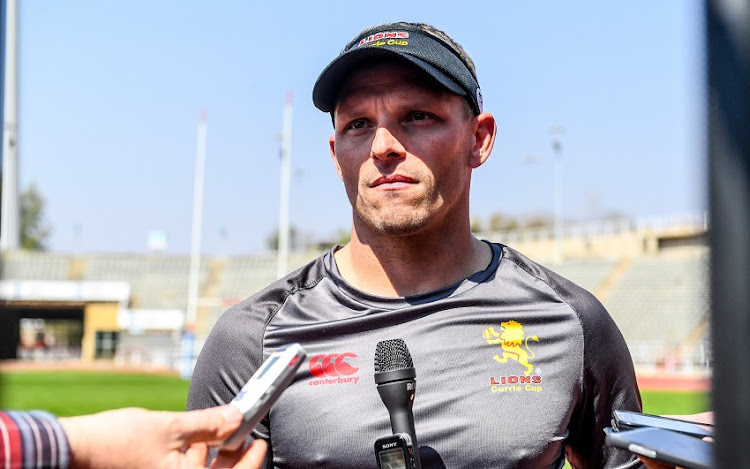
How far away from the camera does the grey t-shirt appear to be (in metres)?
2.22

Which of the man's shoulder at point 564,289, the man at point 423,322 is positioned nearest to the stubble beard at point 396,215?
the man at point 423,322

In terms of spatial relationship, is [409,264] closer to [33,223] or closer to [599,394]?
[599,394]

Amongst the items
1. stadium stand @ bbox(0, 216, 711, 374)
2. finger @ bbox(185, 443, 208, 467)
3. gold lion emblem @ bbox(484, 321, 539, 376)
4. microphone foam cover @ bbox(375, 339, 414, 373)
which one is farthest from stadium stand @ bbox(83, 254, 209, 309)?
finger @ bbox(185, 443, 208, 467)

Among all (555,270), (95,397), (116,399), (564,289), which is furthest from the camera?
(555,270)

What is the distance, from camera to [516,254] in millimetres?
2562

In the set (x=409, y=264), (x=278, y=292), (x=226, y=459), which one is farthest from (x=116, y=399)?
(x=226, y=459)

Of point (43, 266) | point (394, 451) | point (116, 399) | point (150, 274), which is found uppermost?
point (43, 266)

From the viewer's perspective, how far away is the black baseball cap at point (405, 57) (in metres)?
2.24

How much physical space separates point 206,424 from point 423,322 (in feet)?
4.09

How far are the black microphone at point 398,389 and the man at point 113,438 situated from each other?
64cm

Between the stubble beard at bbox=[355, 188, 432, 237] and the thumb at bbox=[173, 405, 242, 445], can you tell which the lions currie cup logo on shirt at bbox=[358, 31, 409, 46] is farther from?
the thumb at bbox=[173, 405, 242, 445]

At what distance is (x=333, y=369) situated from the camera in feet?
7.61

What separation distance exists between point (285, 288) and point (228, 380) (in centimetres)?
32

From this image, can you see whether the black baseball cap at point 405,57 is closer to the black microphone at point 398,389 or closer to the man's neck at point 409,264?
the man's neck at point 409,264
